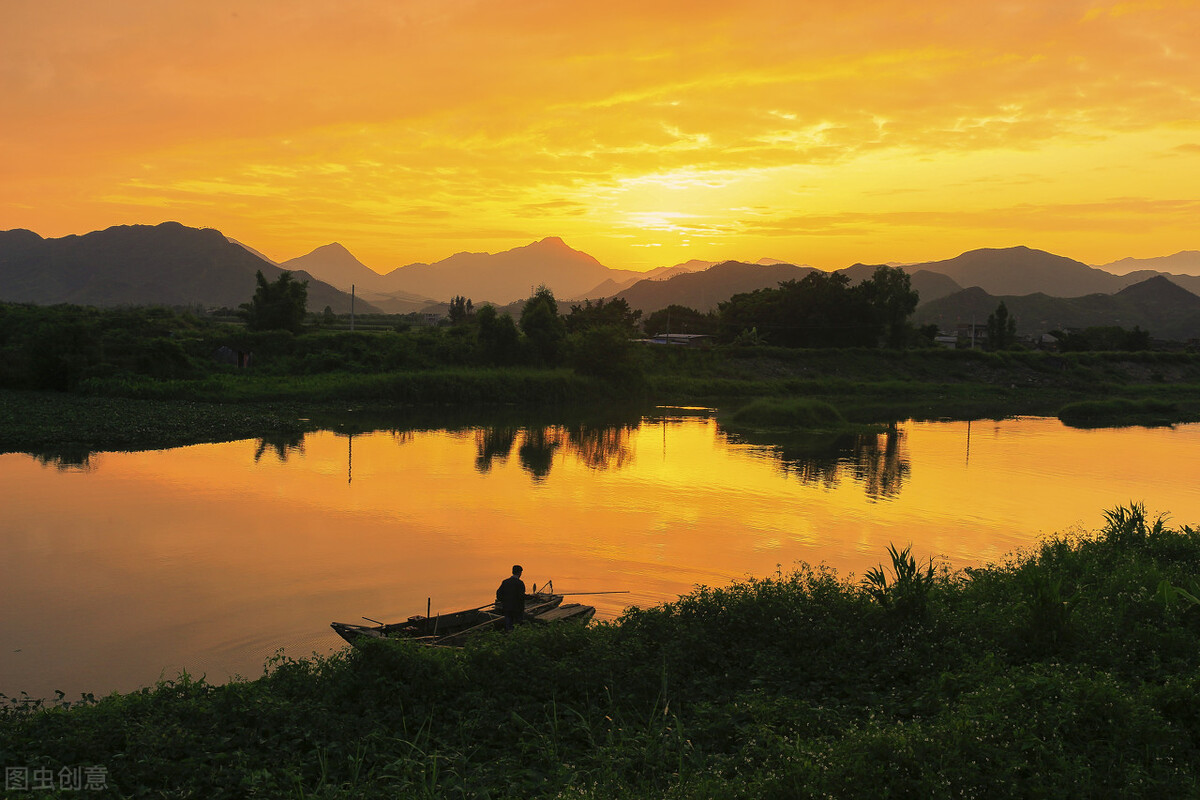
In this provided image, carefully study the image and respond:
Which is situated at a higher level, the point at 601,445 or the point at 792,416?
the point at 792,416

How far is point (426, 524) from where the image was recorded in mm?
19750

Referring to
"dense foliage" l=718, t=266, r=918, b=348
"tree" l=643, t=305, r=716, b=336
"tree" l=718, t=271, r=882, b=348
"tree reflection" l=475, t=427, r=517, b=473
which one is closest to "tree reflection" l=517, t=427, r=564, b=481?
"tree reflection" l=475, t=427, r=517, b=473

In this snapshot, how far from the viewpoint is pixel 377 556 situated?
16938 millimetres

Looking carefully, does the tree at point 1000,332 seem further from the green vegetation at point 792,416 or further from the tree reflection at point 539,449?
the tree reflection at point 539,449

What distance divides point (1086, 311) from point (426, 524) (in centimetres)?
18835

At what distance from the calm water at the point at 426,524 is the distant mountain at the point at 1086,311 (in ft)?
457

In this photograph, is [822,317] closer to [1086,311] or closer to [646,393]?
[646,393]

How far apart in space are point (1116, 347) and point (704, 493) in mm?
79745

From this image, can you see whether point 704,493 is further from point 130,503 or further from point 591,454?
point 130,503

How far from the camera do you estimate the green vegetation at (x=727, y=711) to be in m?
7.06

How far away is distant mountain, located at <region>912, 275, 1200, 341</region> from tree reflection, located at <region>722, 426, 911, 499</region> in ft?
426

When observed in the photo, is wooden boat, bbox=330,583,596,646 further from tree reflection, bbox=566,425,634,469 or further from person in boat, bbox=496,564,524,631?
tree reflection, bbox=566,425,634,469

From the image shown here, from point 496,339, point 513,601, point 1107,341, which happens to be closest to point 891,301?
point 1107,341

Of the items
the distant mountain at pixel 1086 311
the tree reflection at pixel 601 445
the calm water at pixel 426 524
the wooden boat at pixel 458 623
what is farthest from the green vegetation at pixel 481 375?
the distant mountain at pixel 1086 311
